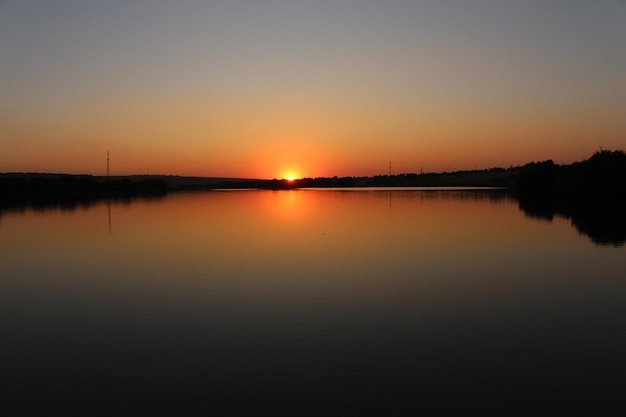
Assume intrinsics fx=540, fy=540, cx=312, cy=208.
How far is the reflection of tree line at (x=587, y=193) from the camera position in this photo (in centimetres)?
2784

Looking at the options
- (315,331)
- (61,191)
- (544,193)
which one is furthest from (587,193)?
(61,191)

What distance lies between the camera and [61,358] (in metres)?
8.30

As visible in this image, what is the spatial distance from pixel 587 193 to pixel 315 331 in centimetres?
4784

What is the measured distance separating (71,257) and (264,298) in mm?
10055

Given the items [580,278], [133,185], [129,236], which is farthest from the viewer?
[133,185]

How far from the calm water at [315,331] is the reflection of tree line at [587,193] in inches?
354

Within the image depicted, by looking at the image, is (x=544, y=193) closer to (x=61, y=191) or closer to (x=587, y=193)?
(x=587, y=193)

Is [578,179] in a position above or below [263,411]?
above

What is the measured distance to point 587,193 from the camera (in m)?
49.9

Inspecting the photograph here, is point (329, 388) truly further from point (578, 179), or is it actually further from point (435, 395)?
point (578, 179)

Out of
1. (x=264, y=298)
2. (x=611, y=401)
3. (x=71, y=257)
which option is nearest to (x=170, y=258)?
(x=71, y=257)

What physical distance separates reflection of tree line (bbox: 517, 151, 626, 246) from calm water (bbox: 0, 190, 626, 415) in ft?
29.5

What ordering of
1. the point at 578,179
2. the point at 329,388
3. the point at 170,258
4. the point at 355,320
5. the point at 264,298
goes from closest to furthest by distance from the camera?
1. the point at 329,388
2. the point at 355,320
3. the point at 264,298
4. the point at 170,258
5. the point at 578,179

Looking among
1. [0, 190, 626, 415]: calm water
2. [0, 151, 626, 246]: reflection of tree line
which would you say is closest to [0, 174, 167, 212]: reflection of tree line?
[0, 151, 626, 246]: reflection of tree line
